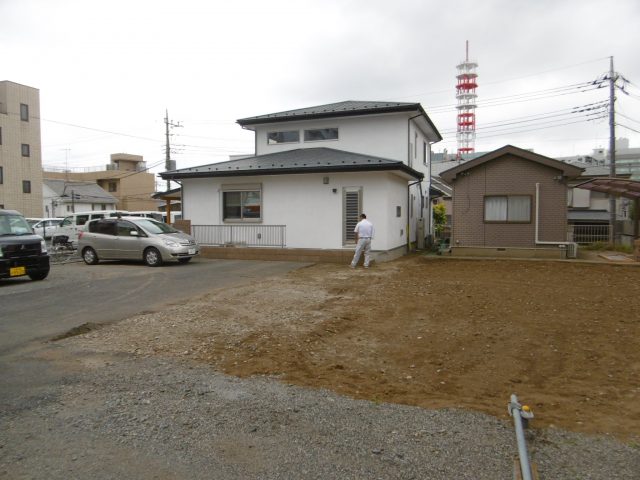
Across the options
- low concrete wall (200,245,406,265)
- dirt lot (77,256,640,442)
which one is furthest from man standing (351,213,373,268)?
dirt lot (77,256,640,442)

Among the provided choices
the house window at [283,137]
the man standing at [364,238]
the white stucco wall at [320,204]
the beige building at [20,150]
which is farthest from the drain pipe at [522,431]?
the beige building at [20,150]

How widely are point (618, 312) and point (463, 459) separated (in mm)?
5909

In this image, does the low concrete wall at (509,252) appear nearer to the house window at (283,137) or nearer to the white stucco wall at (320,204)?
the white stucco wall at (320,204)

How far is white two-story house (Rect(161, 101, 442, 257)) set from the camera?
15.5 m

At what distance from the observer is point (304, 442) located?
341 cm

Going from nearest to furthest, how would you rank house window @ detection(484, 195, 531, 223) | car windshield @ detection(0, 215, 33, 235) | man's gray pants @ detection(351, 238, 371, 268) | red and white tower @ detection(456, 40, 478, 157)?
1. car windshield @ detection(0, 215, 33, 235)
2. man's gray pants @ detection(351, 238, 371, 268)
3. house window @ detection(484, 195, 531, 223)
4. red and white tower @ detection(456, 40, 478, 157)

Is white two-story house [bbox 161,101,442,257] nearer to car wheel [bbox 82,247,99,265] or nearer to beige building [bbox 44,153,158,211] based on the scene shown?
car wheel [bbox 82,247,99,265]

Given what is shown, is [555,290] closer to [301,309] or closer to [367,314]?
[367,314]

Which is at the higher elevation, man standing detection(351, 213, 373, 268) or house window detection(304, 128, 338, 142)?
house window detection(304, 128, 338, 142)

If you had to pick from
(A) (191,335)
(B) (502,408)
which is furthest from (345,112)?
(B) (502,408)

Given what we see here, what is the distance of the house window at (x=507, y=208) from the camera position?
1606 cm

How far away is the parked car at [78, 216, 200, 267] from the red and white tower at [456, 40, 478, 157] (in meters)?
73.2

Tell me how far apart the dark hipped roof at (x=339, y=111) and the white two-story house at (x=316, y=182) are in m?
0.05

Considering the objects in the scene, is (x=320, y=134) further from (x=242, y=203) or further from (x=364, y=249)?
(x=364, y=249)
